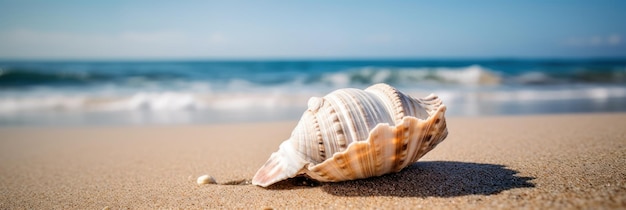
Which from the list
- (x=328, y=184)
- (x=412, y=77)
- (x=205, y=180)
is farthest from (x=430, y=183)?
(x=412, y=77)

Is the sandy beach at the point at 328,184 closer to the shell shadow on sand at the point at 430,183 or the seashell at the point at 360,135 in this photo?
the shell shadow on sand at the point at 430,183

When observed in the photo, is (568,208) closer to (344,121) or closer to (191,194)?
(344,121)

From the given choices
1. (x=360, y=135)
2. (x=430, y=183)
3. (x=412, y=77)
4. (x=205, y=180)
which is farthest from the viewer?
(x=412, y=77)

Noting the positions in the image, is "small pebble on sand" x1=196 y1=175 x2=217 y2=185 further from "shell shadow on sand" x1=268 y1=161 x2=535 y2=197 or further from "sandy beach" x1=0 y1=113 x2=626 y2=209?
"shell shadow on sand" x1=268 y1=161 x2=535 y2=197

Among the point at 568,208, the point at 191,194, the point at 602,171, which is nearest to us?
the point at 568,208

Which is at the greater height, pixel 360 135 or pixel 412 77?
pixel 360 135

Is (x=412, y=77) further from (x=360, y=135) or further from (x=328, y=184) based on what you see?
(x=360, y=135)

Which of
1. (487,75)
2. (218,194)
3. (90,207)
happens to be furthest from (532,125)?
(487,75)

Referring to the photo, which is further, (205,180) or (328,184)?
(205,180)
